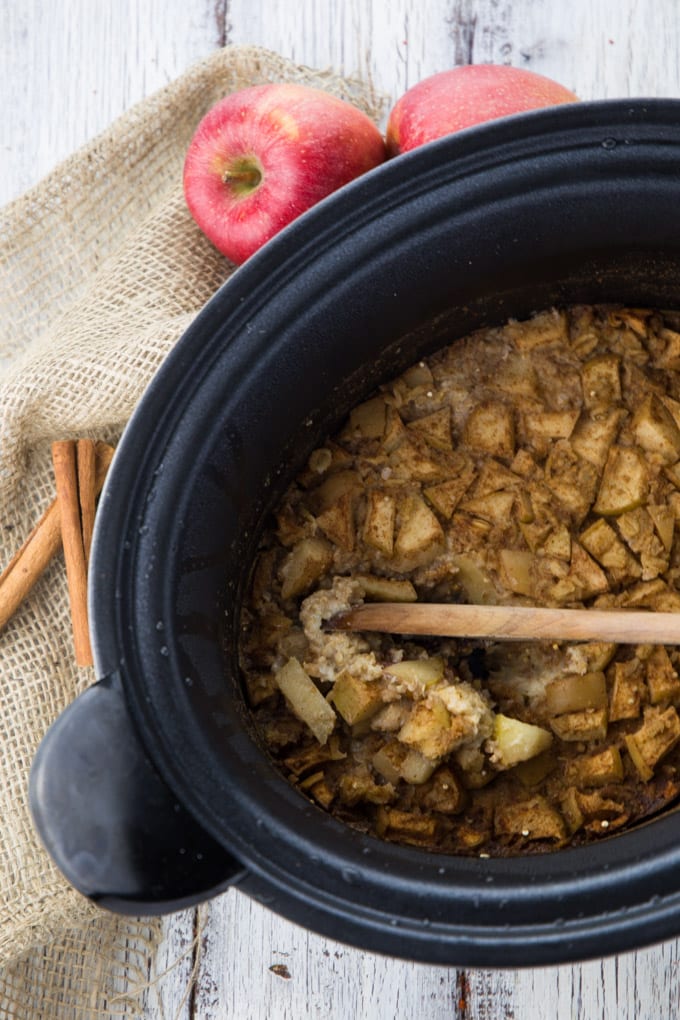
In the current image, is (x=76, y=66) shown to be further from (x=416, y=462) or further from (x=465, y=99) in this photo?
(x=416, y=462)

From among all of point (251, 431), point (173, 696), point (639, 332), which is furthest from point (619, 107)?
point (173, 696)

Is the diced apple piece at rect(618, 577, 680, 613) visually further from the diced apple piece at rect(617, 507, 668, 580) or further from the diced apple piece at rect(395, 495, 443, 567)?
the diced apple piece at rect(395, 495, 443, 567)

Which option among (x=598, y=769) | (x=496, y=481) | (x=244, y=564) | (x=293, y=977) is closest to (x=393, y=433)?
(x=496, y=481)

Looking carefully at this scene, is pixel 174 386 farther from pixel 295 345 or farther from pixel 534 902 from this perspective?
pixel 534 902

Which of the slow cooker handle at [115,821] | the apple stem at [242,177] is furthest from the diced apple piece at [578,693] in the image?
the apple stem at [242,177]

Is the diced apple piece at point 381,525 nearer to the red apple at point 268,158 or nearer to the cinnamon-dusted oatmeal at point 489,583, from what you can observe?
the cinnamon-dusted oatmeal at point 489,583

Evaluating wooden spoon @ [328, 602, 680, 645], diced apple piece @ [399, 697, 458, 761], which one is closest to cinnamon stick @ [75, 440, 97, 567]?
wooden spoon @ [328, 602, 680, 645]
